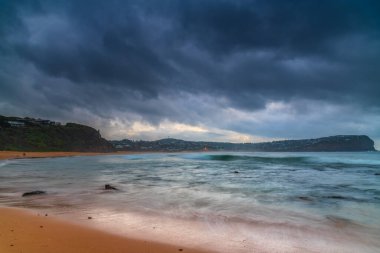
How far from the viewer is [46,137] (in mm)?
87812

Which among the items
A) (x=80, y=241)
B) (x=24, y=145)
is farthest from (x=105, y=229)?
(x=24, y=145)

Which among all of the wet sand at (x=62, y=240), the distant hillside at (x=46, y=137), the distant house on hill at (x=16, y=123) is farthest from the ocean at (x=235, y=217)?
the distant house on hill at (x=16, y=123)

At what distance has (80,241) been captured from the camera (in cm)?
458

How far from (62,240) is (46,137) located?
93747 millimetres

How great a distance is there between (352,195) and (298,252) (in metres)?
8.09

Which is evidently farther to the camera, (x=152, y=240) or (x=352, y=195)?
(x=352, y=195)

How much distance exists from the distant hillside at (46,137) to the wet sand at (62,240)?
77.5 metres

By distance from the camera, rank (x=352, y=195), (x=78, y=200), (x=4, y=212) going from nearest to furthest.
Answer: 1. (x=4, y=212)
2. (x=78, y=200)
3. (x=352, y=195)

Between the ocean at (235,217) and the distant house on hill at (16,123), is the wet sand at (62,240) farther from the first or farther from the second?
the distant house on hill at (16,123)

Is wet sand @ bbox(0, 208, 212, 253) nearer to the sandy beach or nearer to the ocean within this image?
the sandy beach

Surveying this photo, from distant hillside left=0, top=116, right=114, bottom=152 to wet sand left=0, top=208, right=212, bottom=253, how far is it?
7745 centimetres

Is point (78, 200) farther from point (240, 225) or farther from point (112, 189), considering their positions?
point (240, 225)

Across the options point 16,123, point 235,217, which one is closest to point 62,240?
point 235,217

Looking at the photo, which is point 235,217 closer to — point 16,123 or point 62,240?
point 62,240
